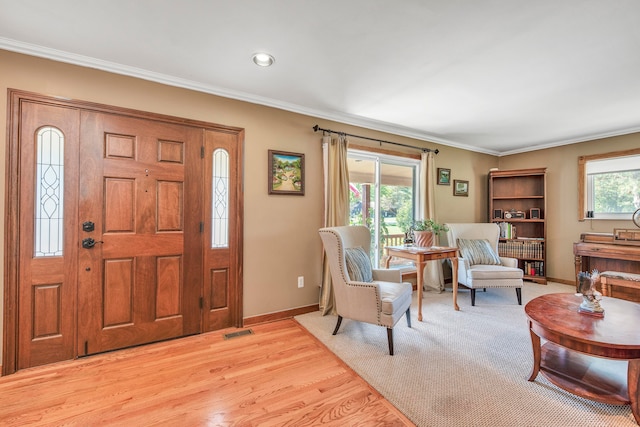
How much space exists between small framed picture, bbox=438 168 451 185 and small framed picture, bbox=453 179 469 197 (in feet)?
0.58

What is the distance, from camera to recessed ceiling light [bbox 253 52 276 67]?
221 cm

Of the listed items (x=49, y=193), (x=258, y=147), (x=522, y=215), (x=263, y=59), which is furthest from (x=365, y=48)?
(x=522, y=215)

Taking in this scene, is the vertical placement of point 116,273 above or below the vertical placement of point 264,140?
below

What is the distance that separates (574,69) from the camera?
2361 millimetres

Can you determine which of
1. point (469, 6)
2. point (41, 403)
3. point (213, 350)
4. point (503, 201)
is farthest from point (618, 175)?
point (41, 403)

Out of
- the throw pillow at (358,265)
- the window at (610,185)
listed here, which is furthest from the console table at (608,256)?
the throw pillow at (358,265)

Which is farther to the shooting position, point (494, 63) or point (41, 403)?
point (494, 63)

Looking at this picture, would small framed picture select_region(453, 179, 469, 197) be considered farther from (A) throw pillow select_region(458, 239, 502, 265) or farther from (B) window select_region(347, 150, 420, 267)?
(A) throw pillow select_region(458, 239, 502, 265)

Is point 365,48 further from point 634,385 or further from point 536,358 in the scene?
point 634,385

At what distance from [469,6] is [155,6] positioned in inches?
75.1

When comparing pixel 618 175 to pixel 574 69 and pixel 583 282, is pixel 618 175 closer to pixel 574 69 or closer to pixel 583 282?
pixel 574 69

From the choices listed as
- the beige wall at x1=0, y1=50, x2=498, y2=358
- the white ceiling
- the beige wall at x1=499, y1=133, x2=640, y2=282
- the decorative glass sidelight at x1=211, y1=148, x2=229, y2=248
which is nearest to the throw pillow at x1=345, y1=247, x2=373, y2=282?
the beige wall at x1=0, y1=50, x2=498, y2=358

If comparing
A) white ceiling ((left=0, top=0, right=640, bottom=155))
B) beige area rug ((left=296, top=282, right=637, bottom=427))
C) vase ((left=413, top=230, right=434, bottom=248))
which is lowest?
beige area rug ((left=296, top=282, right=637, bottom=427))

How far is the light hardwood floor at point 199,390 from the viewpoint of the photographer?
1642 millimetres
